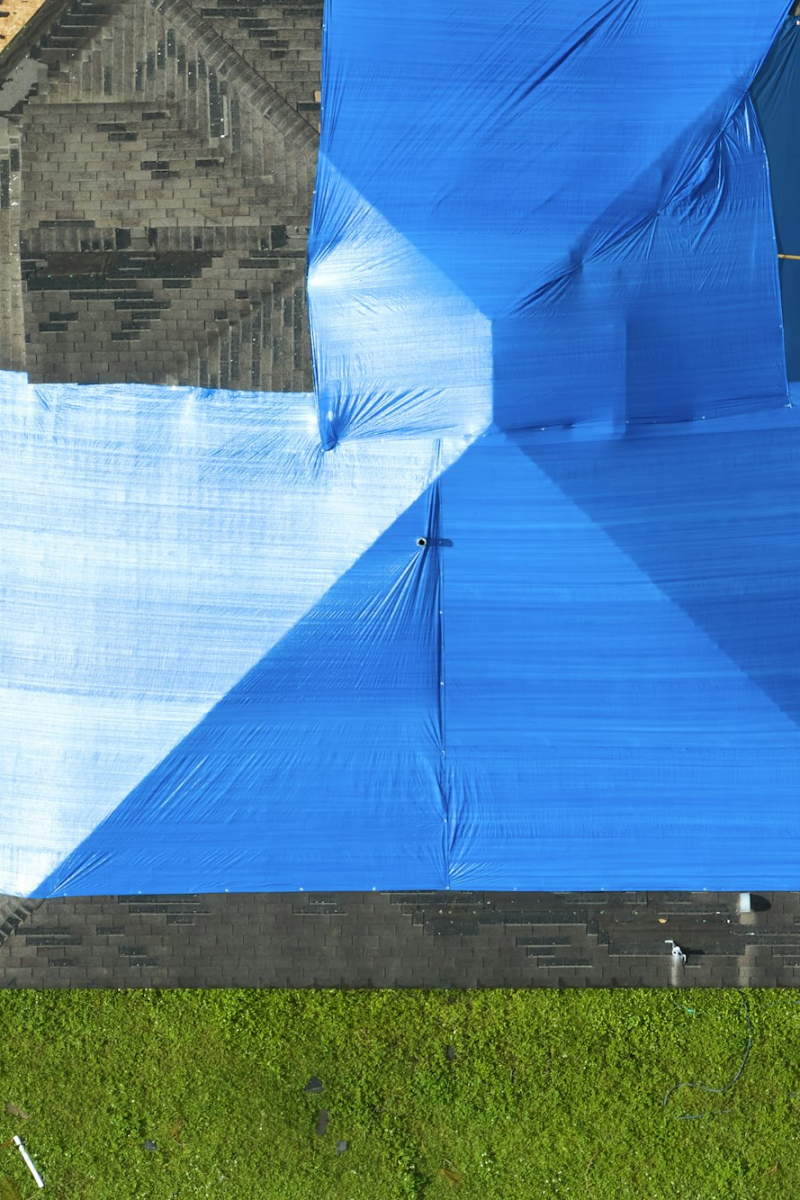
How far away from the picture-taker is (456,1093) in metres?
8.56

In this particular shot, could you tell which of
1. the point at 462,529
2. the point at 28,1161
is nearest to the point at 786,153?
the point at 462,529

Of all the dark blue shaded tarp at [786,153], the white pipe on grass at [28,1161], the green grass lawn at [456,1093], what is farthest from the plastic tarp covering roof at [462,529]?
the white pipe on grass at [28,1161]

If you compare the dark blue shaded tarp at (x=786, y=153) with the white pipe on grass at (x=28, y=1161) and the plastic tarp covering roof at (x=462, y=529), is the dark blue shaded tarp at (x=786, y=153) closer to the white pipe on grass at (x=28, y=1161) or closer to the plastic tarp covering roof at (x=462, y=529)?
the plastic tarp covering roof at (x=462, y=529)

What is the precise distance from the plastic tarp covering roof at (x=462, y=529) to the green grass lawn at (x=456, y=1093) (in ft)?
7.45

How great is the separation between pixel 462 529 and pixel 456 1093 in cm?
544

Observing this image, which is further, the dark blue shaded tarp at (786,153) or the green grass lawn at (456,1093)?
the green grass lawn at (456,1093)

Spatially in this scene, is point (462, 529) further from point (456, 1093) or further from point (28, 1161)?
point (28, 1161)

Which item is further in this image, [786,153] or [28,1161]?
[28,1161]

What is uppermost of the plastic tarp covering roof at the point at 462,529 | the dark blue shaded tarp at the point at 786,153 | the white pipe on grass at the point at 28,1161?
the dark blue shaded tarp at the point at 786,153

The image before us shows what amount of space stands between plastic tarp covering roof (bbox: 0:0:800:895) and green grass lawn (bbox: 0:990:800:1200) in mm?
2269

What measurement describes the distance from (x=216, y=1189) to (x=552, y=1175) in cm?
311

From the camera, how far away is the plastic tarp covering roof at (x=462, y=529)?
6508 millimetres

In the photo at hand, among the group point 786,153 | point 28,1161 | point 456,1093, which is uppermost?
point 786,153

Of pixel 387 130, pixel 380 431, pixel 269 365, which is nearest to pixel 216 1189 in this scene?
pixel 380 431
